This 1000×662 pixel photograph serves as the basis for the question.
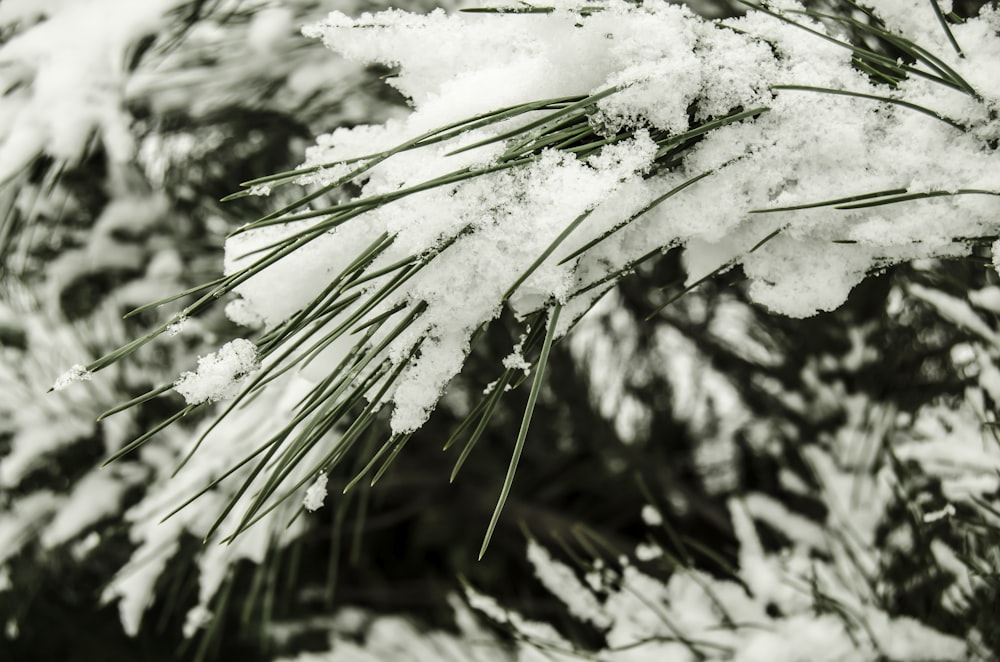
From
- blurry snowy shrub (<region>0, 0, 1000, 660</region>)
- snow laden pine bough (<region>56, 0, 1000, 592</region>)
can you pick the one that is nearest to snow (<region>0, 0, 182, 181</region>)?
blurry snowy shrub (<region>0, 0, 1000, 660</region>)

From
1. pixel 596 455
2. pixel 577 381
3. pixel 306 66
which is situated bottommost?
pixel 596 455

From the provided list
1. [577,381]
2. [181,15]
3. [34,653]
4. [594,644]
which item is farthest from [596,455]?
[34,653]

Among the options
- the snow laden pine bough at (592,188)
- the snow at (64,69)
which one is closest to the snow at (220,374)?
the snow laden pine bough at (592,188)

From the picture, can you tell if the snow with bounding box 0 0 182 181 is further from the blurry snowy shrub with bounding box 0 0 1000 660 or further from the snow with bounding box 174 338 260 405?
the snow with bounding box 174 338 260 405

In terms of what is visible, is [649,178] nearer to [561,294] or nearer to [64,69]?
[561,294]

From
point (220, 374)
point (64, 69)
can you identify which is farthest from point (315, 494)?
point (64, 69)

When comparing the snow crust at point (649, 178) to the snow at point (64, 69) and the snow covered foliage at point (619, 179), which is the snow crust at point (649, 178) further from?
the snow at point (64, 69)

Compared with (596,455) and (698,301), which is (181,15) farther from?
(596,455)

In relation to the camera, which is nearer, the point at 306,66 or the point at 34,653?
the point at 306,66
